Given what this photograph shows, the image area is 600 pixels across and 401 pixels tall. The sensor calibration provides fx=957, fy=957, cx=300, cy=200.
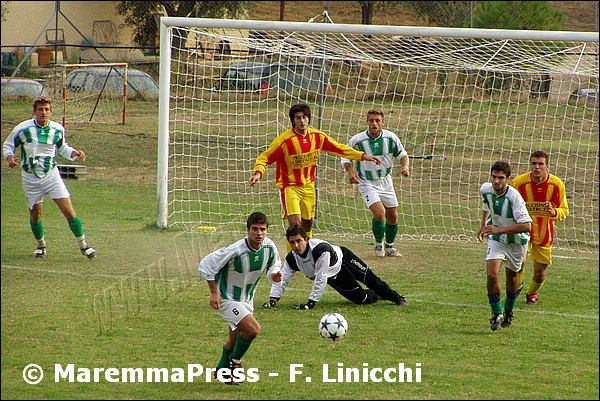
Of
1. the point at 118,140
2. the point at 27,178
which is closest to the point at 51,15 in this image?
the point at 118,140

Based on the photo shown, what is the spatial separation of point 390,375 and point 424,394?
0.46m

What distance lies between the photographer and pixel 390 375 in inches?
267

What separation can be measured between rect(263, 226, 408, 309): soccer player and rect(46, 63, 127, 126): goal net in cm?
1236

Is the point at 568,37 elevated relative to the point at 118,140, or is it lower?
elevated

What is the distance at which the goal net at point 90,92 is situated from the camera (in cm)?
2112

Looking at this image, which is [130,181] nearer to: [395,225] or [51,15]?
[395,225]

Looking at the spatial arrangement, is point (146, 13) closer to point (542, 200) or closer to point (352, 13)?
point (352, 13)

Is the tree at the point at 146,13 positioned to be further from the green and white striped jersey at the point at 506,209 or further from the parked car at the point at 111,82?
the green and white striped jersey at the point at 506,209

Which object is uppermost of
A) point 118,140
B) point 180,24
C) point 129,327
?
point 180,24

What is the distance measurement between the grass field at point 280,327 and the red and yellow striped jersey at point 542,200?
65 centimetres

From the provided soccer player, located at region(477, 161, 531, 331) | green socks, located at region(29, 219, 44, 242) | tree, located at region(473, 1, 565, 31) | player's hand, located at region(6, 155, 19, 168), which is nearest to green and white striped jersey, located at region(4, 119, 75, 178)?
player's hand, located at region(6, 155, 19, 168)

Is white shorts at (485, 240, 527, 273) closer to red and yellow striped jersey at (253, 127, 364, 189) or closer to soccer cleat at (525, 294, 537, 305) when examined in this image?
soccer cleat at (525, 294, 537, 305)

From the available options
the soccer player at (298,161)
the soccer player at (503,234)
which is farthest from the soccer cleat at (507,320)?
the soccer player at (298,161)

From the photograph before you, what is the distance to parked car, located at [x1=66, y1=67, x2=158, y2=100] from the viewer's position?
864 inches
